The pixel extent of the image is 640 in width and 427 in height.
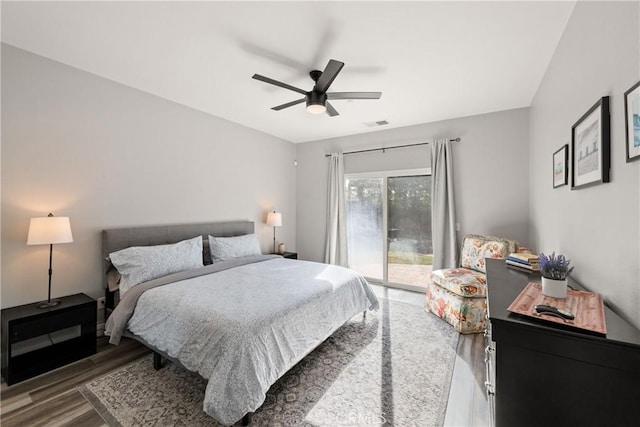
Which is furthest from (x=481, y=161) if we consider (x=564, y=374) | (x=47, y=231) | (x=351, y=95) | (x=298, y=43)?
(x=47, y=231)

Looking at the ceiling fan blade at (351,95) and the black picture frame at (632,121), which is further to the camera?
the ceiling fan blade at (351,95)

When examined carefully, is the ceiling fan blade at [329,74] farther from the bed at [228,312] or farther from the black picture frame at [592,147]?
the bed at [228,312]

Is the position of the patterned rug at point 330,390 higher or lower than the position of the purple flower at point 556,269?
lower

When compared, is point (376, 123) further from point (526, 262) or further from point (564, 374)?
point (564, 374)

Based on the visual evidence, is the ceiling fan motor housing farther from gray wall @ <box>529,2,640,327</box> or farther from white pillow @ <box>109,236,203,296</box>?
white pillow @ <box>109,236,203,296</box>

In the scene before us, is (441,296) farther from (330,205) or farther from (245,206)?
(245,206)

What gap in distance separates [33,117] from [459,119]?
4969 mm

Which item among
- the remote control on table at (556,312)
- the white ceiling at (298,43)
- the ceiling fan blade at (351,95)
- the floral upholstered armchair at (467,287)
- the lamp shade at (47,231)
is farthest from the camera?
the floral upholstered armchair at (467,287)

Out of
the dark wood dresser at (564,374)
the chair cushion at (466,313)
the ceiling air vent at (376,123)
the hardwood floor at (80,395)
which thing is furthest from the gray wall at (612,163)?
the ceiling air vent at (376,123)

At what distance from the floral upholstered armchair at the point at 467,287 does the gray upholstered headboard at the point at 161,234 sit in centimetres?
301

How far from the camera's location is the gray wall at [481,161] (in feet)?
11.8

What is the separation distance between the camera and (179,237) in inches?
135

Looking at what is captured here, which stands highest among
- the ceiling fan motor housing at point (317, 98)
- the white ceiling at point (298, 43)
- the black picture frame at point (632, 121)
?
the white ceiling at point (298, 43)

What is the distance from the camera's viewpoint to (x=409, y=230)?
14.8ft
